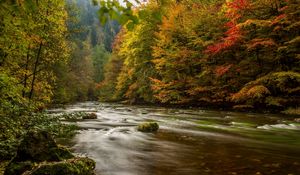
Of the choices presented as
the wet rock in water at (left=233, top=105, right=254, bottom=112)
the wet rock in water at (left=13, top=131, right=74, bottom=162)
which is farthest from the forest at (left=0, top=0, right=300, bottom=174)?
the wet rock in water at (left=13, top=131, right=74, bottom=162)

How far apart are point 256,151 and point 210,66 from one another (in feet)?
64.7

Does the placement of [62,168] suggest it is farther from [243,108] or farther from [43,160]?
[243,108]

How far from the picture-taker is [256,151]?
338 inches

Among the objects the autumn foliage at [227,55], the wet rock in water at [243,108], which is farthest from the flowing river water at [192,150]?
the wet rock in water at [243,108]

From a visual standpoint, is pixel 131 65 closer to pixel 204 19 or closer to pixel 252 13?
pixel 204 19

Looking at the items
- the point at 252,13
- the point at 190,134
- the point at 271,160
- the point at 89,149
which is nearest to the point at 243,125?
the point at 190,134

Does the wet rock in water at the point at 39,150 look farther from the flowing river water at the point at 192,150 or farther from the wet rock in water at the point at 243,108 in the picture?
the wet rock in water at the point at 243,108

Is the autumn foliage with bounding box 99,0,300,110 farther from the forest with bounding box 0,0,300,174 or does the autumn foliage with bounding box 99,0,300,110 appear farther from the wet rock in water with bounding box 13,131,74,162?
the wet rock in water with bounding box 13,131,74,162

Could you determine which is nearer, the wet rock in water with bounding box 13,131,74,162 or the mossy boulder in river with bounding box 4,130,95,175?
the mossy boulder in river with bounding box 4,130,95,175

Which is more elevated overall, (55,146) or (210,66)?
(210,66)

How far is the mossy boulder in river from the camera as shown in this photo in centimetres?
541

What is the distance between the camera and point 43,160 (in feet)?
20.4

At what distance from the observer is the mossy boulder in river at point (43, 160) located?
541cm

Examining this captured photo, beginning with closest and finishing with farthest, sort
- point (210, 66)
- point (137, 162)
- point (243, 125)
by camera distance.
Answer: point (137, 162)
point (243, 125)
point (210, 66)
